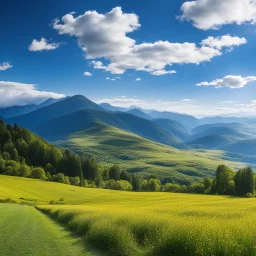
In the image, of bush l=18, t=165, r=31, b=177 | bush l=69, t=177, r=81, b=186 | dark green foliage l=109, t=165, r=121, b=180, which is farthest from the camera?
dark green foliage l=109, t=165, r=121, b=180

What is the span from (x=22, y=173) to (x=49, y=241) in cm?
13186

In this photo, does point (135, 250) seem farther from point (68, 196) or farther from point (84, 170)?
point (84, 170)

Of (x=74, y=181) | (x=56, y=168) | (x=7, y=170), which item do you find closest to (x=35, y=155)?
(x=56, y=168)

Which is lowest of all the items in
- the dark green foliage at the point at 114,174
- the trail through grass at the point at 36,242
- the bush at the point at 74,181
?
the bush at the point at 74,181

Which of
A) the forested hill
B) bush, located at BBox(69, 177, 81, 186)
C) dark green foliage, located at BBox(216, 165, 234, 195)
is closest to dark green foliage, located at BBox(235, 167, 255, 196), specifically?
dark green foliage, located at BBox(216, 165, 234, 195)

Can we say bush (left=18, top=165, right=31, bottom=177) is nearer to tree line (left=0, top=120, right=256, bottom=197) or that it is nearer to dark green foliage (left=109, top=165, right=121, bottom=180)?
tree line (left=0, top=120, right=256, bottom=197)

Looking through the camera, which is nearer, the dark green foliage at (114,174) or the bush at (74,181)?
the bush at (74,181)

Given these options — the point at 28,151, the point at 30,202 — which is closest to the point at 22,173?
the point at 28,151

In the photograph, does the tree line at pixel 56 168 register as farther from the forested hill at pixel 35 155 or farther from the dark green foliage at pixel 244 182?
the dark green foliage at pixel 244 182

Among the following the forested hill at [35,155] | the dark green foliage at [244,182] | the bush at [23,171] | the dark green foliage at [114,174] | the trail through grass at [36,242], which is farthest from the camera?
the dark green foliage at [114,174]

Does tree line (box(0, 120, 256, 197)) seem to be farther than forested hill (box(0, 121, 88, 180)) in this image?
No

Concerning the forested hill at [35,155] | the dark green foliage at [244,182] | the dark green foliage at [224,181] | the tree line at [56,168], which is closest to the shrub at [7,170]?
the tree line at [56,168]

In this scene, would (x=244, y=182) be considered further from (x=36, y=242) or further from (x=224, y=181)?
(x=36, y=242)

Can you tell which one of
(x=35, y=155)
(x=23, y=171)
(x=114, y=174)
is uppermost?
(x=35, y=155)
